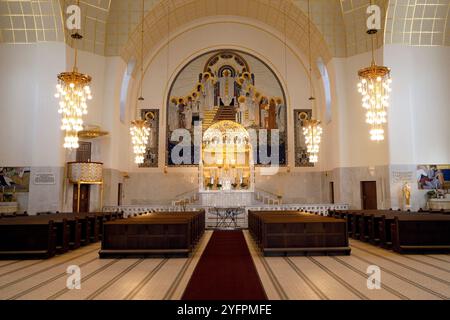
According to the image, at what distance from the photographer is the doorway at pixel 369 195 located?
1502cm

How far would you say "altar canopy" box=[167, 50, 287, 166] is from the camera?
19.8m

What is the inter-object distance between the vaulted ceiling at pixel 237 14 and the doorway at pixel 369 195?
613cm

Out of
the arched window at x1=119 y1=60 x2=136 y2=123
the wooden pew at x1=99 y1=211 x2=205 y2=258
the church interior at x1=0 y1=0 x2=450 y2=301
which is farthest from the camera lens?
the arched window at x1=119 y1=60 x2=136 y2=123

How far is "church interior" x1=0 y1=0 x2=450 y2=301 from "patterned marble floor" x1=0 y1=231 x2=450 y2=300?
0.17 feet

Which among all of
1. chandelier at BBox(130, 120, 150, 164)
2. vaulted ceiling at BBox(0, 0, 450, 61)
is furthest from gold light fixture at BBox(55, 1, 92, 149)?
vaulted ceiling at BBox(0, 0, 450, 61)

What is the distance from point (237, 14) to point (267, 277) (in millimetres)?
17575

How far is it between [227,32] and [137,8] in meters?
5.74

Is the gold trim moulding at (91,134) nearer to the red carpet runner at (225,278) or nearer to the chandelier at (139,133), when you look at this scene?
the chandelier at (139,133)

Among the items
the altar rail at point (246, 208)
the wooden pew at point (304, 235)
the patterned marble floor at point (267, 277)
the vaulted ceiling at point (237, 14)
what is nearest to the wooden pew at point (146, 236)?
the patterned marble floor at point (267, 277)

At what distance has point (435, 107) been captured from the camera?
14734 millimetres

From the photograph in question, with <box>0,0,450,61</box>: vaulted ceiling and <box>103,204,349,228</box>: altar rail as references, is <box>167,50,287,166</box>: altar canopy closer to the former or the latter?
<box>0,0,450,61</box>: vaulted ceiling

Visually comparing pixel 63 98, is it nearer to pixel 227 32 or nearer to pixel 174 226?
pixel 174 226

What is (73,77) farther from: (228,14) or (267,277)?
(228,14)
